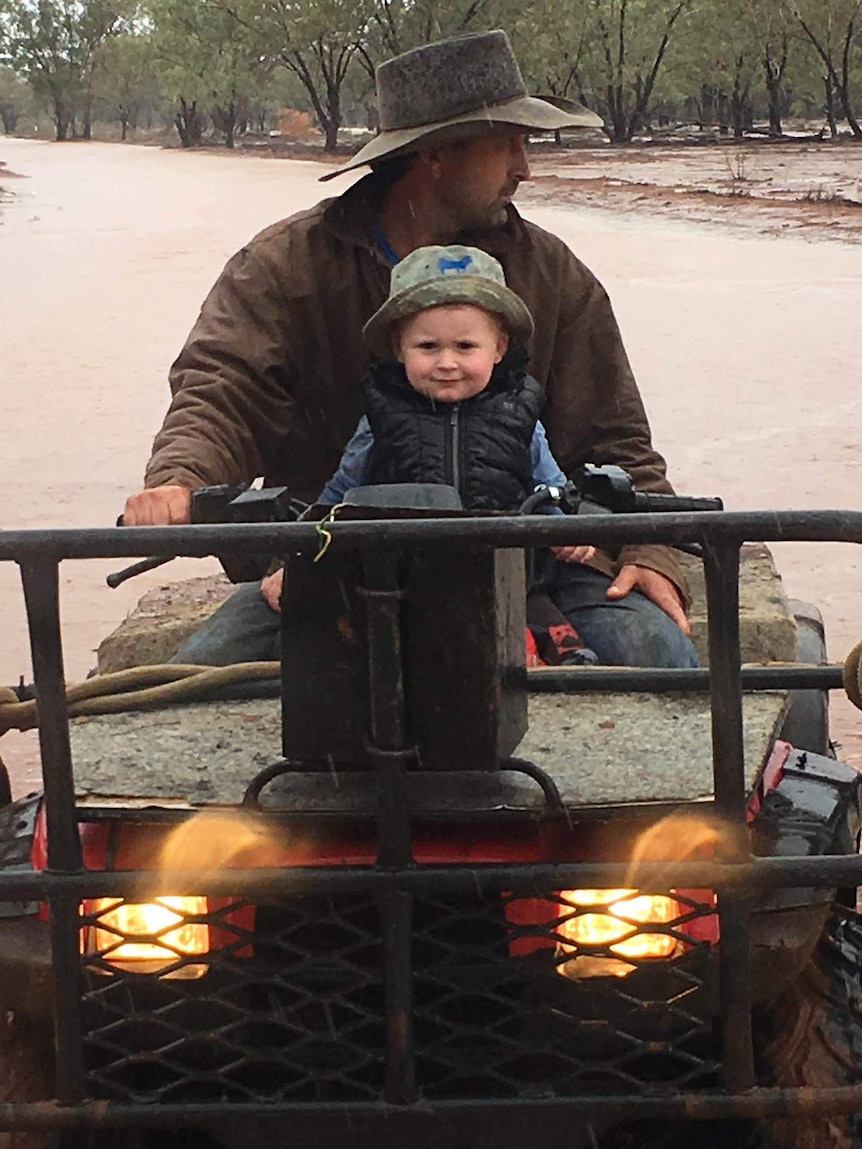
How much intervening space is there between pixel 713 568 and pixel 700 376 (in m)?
10.1

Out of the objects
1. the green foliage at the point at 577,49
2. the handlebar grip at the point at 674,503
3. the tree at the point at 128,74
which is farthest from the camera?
the tree at the point at 128,74

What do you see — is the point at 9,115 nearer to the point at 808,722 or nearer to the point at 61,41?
the point at 61,41

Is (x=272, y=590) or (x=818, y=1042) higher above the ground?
(x=272, y=590)

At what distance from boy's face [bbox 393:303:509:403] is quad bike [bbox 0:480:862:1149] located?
0.89m

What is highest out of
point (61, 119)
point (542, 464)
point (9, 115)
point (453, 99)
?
point (9, 115)

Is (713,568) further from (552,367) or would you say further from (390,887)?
(552,367)

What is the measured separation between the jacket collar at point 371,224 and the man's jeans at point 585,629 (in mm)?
880

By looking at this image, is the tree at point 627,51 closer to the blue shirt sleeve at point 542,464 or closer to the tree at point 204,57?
the tree at point 204,57

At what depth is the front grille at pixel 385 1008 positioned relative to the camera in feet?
6.87

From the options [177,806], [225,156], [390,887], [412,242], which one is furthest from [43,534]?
[225,156]

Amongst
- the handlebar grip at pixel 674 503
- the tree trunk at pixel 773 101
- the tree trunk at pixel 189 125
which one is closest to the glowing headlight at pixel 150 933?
the handlebar grip at pixel 674 503

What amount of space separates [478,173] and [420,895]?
Answer: 83.5 inches

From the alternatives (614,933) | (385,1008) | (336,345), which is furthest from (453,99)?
(385,1008)

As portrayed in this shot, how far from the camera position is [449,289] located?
10.4 ft
